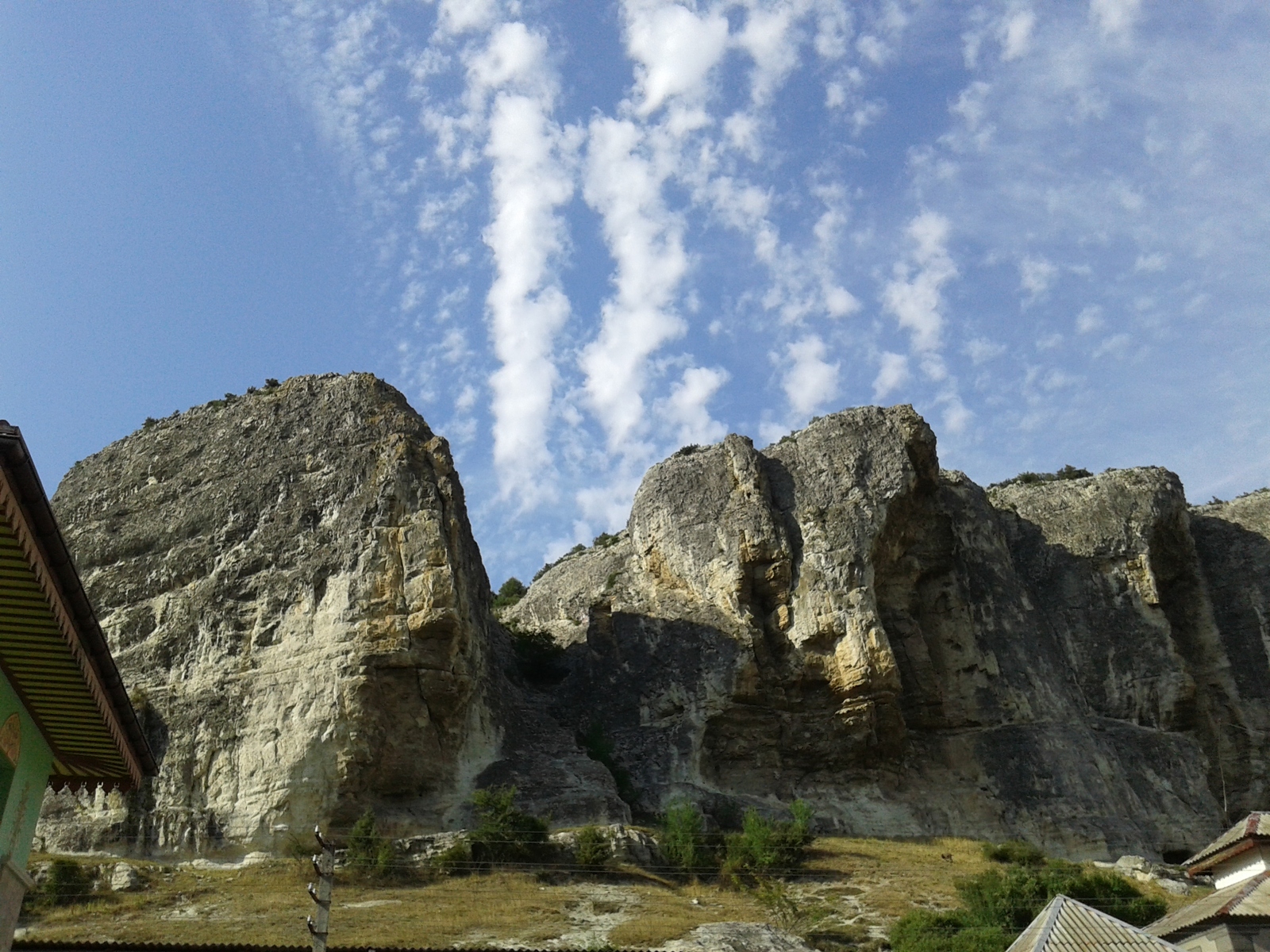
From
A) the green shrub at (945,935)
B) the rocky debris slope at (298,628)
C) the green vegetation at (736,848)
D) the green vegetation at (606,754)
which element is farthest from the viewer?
the green vegetation at (606,754)

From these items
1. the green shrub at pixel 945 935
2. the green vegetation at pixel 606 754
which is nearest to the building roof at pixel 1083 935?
the green shrub at pixel 945 935

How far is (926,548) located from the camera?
4672cm

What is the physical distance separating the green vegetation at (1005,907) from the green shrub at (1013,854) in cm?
347

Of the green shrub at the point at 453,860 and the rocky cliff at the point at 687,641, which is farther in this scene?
the rocky cliff at the point at 687,641

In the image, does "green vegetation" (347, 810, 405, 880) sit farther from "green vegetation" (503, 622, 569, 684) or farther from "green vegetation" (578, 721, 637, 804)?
"green vegetation" (503, 622, 569, 684)

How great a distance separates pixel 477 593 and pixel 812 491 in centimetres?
1288

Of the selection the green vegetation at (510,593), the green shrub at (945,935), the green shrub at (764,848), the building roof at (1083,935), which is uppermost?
the green vegetation at (510,593)

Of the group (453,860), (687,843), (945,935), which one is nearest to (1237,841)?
(945,935)

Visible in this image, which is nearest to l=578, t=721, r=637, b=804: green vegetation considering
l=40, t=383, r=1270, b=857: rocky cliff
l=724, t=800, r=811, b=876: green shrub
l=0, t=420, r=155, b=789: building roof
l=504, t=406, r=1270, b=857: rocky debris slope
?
l=40, t=383, r=1270, b=857: rocky cliff

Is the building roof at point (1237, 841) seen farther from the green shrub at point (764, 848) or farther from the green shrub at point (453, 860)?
the green shrub at point (453, 860)

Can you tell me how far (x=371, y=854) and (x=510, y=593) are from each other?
1398 inches

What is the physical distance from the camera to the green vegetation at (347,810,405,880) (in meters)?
29.1

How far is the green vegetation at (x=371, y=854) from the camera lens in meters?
29.1

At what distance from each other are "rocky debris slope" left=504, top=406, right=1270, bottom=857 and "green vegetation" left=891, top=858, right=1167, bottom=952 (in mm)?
9687
